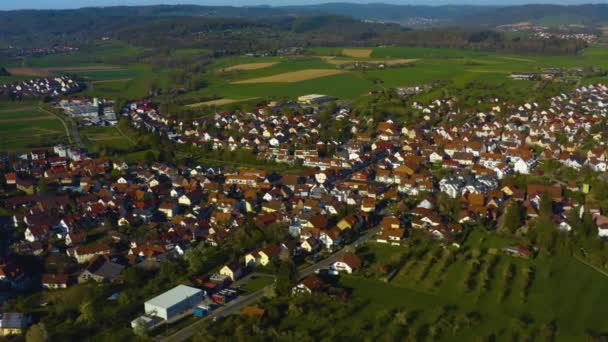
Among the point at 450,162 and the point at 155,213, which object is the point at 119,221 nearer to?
the point at 155,213

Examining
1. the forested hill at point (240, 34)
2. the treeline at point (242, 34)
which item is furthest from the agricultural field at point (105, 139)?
the forested hill at point (240, 34)

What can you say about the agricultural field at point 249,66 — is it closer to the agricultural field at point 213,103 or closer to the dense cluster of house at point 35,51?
the agricultural field at point 213,103

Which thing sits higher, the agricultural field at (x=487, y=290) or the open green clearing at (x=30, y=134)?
the open green clearing at (x=30, y=134)

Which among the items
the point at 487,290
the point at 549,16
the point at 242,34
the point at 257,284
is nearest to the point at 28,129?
Result: the point at 257,284

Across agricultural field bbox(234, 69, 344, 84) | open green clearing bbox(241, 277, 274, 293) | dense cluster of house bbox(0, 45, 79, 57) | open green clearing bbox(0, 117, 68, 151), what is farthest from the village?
dense cluster of house bbox(0, 45, 79, 57)

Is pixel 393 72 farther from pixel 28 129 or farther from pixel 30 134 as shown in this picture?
pixel 30 134

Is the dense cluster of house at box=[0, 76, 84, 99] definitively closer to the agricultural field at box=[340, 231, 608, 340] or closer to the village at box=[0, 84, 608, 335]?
the village at box=[0, 84, 608, 335]
